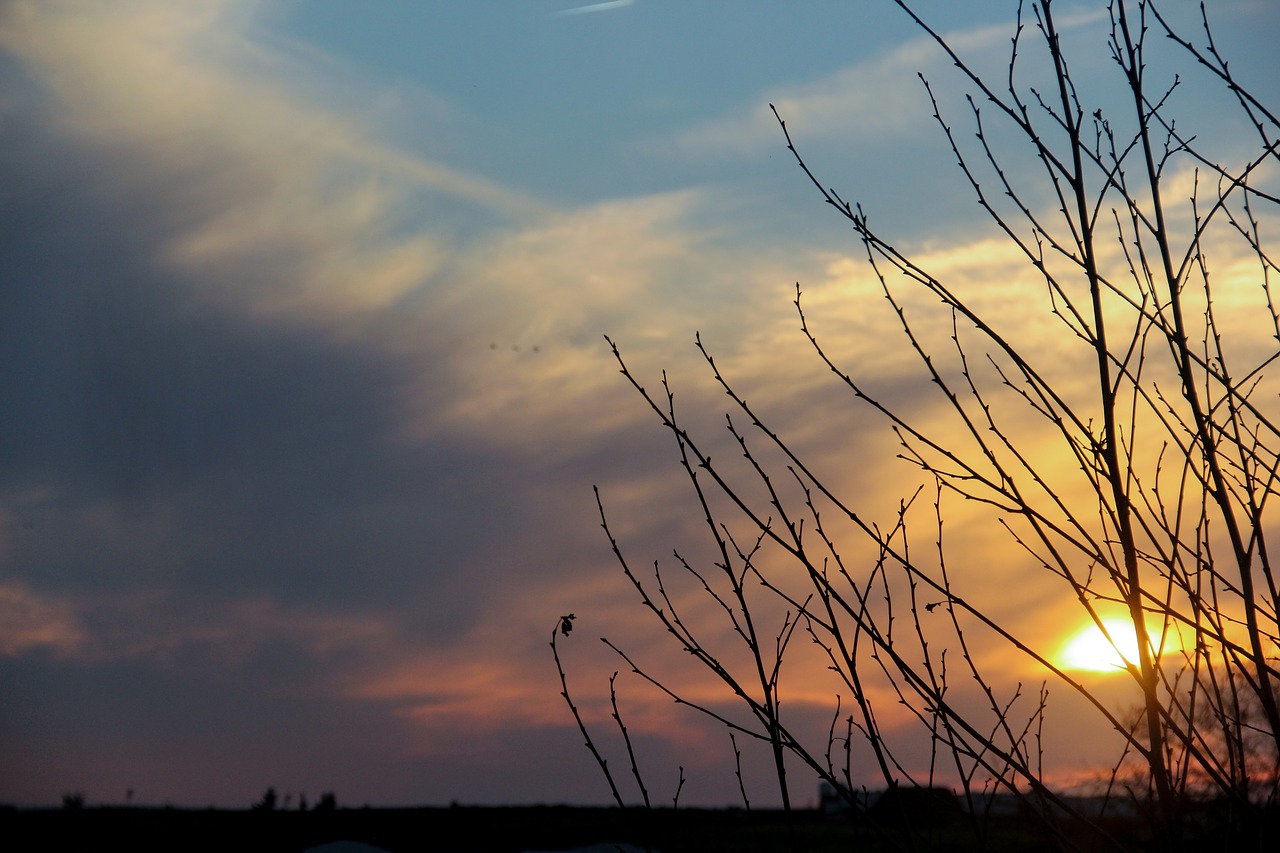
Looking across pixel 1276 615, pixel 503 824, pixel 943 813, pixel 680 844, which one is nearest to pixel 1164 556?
pixel 1276 615

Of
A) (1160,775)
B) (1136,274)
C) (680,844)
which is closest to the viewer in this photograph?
(1160,775)

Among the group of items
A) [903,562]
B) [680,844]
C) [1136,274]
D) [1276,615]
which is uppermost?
[1136,274]

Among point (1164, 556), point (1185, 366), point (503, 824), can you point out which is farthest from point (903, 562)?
point (503, 824)

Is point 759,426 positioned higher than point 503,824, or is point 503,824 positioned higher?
point 759,426

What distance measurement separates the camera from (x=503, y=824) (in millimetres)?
23328

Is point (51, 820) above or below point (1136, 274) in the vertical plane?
below

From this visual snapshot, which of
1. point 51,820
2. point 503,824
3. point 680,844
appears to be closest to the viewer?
point 680,844

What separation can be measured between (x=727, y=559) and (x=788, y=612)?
44cm

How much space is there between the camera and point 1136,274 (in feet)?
9.59

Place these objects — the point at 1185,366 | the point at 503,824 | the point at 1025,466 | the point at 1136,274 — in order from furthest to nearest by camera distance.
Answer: the point at 503,824 → the point at 1136,274 → the point at 1025,466 → the point at 1185,366

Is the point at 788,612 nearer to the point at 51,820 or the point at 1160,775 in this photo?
the point at 1160,775

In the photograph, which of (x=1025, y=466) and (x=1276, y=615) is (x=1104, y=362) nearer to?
(x=1025, y=466)

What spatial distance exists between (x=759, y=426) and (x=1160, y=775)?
3.75ft

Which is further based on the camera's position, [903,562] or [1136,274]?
[1136,274]
